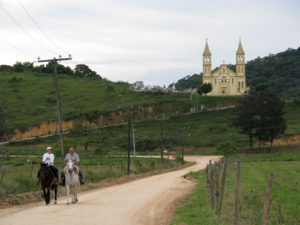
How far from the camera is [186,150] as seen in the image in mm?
92625

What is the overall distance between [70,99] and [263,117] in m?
72.8

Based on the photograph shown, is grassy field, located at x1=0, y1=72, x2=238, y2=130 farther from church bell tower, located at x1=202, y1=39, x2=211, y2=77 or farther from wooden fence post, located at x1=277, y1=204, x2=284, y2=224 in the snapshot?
wooden fence post, located at x1=277, y1=204, x2=284, y2=224

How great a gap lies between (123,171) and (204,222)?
2905 centimetres

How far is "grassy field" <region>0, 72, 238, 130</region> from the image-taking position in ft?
397

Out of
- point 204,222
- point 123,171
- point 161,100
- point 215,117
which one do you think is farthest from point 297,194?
point 161,100

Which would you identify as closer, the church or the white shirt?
the white shirt

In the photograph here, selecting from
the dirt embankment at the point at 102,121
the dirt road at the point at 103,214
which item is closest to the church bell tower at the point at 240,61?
the dirt embankment at the point at 102,121

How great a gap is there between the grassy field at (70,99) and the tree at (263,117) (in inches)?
1681

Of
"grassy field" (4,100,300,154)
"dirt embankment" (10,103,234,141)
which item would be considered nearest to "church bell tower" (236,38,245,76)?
"dirt embankment" (10,103,234,141)

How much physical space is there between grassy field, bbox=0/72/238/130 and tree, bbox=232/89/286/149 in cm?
4270

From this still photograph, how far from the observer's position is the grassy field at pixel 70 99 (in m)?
121

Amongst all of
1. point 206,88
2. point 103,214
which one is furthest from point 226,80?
point 103,214

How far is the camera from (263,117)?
7944 centimetres

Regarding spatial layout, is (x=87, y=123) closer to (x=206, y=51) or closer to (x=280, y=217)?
(x=206, y=51)
